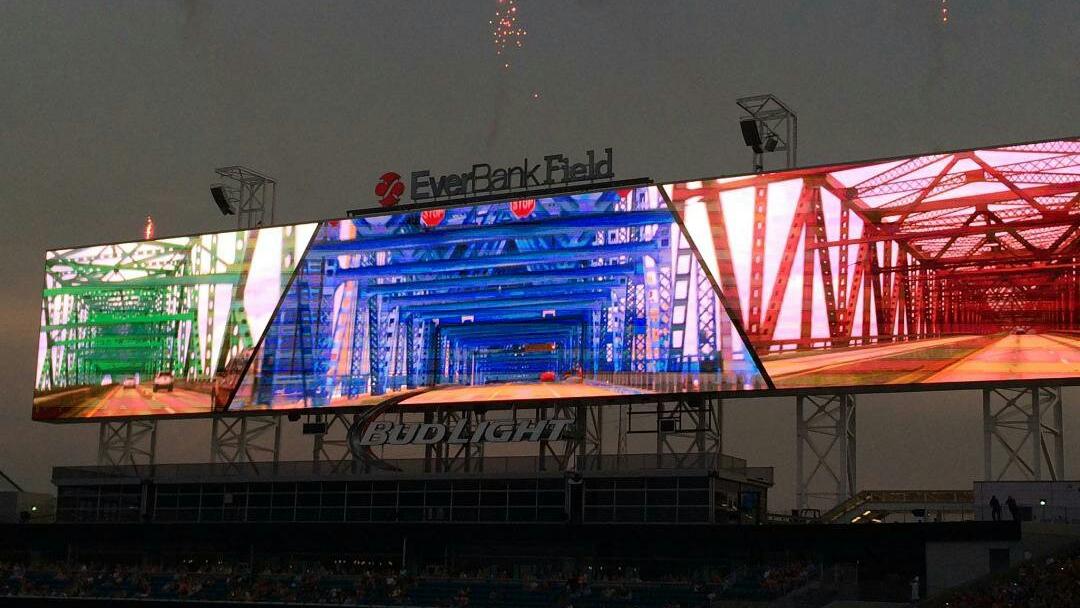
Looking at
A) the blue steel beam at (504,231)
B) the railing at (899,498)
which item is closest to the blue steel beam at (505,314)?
the blue steel beam at (504,231)

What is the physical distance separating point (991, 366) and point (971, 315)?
1.55 metres

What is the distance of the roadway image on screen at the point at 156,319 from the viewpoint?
192 ft

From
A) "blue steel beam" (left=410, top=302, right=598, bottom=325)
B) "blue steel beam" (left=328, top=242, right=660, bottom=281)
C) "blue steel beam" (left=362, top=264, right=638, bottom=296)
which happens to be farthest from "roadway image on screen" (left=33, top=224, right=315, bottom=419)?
"blue steel beam" (left=410, top=302, right=598, bottom=325)

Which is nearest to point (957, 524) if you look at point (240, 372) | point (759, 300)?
point (759, 300)

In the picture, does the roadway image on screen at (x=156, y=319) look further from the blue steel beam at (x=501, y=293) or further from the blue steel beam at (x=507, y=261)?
the blue steel beam at (x=501, y=293)

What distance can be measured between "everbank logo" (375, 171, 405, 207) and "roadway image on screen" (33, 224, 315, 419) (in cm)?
282

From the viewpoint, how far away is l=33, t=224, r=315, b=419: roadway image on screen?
2302 inches

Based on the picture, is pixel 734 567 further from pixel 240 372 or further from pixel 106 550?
pixel 106 550

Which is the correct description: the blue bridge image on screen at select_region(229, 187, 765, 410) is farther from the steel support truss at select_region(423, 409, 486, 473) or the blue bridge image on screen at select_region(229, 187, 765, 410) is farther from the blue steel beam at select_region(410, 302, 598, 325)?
the steel support truss at select_region(423, 409, 486, 473)

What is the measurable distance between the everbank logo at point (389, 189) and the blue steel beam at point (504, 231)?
1.96m

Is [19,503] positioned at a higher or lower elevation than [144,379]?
lower

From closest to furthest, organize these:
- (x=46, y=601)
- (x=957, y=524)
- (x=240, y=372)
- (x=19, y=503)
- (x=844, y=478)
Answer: (x=957, y=524)
(x=844, y=478)
(x=46, y=601)
(x=240, y=372)
(x=19, y=503)

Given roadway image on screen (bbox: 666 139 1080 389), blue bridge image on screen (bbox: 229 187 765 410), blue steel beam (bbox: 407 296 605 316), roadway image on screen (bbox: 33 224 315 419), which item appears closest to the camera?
roadway image on screen (bbox: 666 139 1080 389)

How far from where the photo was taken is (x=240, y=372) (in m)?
58.0
